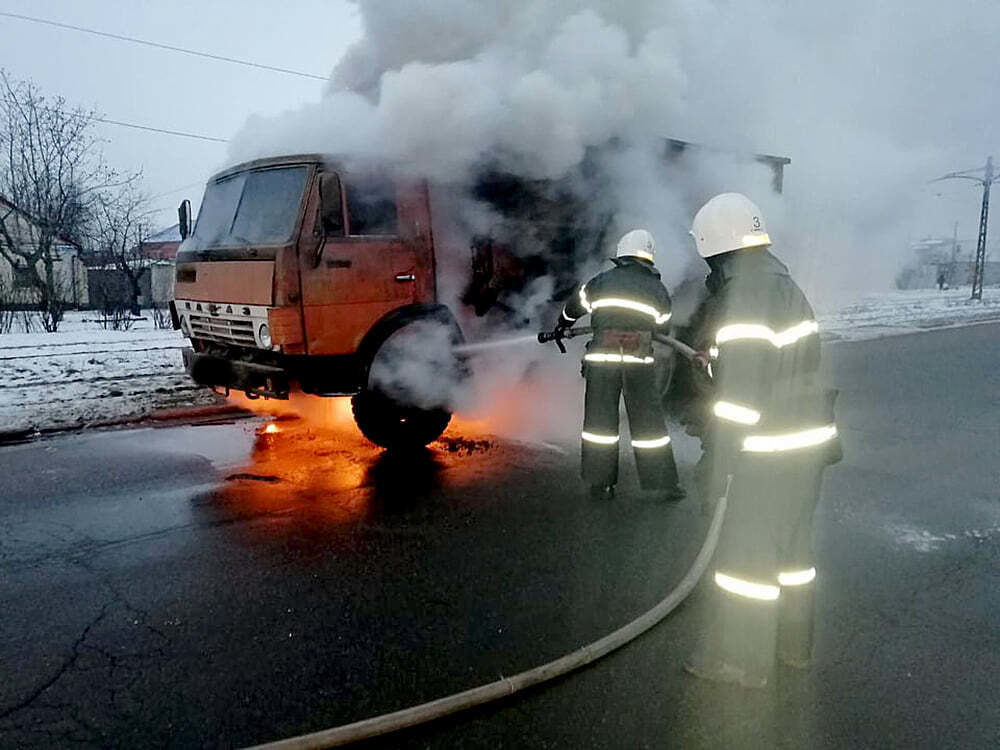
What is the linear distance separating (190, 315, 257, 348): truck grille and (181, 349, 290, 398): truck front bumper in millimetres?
160

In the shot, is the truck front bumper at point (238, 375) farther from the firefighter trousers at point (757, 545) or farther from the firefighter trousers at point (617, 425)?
the firefighter trousers at point (757, 545)

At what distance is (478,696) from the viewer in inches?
99.9

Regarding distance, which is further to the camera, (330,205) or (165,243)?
(165,243)

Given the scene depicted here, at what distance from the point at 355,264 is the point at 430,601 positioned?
2.87m

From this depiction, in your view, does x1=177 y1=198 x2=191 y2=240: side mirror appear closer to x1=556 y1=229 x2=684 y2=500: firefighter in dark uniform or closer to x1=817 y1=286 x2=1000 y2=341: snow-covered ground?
x1=556 y1=229 x2=684 y2=500: firefighter in dark uniform

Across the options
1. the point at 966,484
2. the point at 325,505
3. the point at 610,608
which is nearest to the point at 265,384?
the point at 325,505

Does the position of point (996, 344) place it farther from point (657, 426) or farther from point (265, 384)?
point (265, 384)

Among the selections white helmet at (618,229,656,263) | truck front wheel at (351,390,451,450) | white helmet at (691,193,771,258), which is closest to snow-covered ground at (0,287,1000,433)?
truck front wheel at (351,390,451,450)

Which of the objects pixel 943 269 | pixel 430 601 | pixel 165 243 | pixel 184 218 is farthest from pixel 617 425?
pixel 165 243

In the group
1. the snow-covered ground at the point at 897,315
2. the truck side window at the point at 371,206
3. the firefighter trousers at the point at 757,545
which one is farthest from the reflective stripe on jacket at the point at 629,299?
the snow-covered ground at the point at 897,315

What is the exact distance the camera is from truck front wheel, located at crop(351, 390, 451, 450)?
5.84 meters

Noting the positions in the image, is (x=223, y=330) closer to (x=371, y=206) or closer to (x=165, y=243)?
(x=371, y=206)

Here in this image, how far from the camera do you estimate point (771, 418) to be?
8.80ft

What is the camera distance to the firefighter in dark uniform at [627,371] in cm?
481
